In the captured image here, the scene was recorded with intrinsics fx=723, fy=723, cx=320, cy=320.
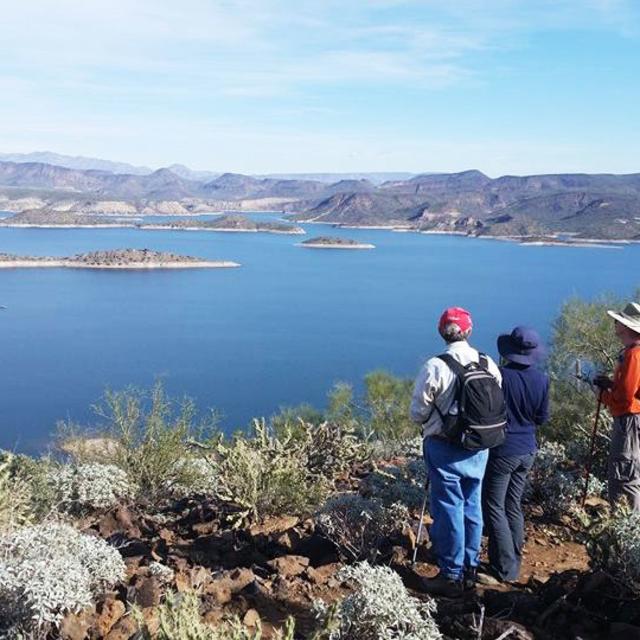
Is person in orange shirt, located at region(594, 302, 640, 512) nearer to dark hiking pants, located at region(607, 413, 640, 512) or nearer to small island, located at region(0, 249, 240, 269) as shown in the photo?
dark hiking pants, located at region(607, 413, 640, 512)

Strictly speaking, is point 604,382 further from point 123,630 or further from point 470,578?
point 123,630

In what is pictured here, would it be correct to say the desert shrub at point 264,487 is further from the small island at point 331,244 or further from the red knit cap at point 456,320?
the small island at point 331,244

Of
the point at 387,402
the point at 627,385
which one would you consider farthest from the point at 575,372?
the point at 627,385

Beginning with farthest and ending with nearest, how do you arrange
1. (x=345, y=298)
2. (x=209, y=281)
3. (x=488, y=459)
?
(x=209, y=281) → (x=345, y=298) → (x=488, y=459)

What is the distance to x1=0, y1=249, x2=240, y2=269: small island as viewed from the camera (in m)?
88.0

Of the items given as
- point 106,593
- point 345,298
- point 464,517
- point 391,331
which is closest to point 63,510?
point 106,593

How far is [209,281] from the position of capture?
81.2 metres

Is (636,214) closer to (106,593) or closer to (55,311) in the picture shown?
(55,311)

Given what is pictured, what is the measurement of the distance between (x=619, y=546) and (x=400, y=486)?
1.36 meters

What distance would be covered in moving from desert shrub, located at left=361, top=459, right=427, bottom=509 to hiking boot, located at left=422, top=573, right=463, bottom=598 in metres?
0.65

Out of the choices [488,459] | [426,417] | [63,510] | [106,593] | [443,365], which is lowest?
[63,510]

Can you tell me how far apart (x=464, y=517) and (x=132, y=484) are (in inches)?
99.1

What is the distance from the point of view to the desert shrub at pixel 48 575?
243cm

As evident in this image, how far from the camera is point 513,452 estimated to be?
3.38m
